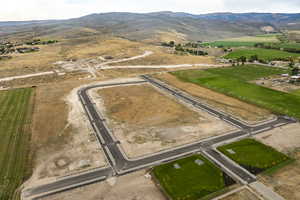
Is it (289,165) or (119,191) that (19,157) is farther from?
(289,165)

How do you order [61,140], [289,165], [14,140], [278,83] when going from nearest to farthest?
[289,165]
[14,140]
[61,140]
[278,83]

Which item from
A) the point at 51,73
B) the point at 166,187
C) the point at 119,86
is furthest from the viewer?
the point at 51,73

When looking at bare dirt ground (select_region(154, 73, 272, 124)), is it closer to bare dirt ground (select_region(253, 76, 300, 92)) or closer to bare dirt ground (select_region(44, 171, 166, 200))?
bare dirt ground (select_region(253, 76, 300, 92))

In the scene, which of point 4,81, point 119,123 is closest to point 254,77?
point 119,123

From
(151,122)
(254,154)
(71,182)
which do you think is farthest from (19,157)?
(254,154)

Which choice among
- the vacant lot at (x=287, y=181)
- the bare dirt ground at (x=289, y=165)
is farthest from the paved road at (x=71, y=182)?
the bare dirt ground at (x=289, y=165)

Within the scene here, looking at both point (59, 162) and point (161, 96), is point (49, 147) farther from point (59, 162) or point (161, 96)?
point (161, 96)

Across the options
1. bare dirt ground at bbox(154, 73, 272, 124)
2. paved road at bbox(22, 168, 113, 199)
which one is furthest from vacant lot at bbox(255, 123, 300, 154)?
paved road at bbox(22, 168, 113, 199)
